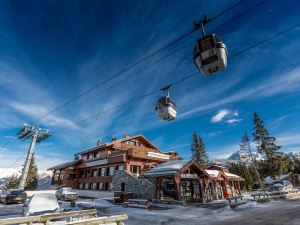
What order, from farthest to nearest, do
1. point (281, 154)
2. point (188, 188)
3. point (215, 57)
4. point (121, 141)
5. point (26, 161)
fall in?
point (281, 154), point (121, 141), point (26, 161), point (188, 188), point (215, 57)

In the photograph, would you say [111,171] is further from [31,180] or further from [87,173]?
[31,180]

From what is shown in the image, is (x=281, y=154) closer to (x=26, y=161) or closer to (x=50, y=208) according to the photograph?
(x=50, y=208)

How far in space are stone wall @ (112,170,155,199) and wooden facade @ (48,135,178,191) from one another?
8.29ft

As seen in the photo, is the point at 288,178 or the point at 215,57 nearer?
the point at 215,57

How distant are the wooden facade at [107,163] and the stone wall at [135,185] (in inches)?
99.5

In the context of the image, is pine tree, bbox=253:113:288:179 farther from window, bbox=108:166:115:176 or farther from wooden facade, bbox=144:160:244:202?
window, bbox=108:166:115:176

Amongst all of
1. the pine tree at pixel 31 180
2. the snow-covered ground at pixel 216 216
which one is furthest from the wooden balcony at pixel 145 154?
the pine tree at pixel 31 180

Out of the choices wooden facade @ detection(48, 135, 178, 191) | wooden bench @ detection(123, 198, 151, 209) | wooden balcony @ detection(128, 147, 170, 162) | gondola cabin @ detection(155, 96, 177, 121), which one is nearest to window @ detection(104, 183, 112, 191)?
wooden facade @ detection(48, 135, 178, 191)

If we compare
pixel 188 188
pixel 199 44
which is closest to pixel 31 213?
pixel 199 44

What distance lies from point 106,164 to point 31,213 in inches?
825

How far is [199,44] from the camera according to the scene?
5.40 metres

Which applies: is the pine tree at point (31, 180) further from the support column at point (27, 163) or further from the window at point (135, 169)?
the window at point (135, 169)

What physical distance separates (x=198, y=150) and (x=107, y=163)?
103ft

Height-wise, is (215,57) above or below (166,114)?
above
